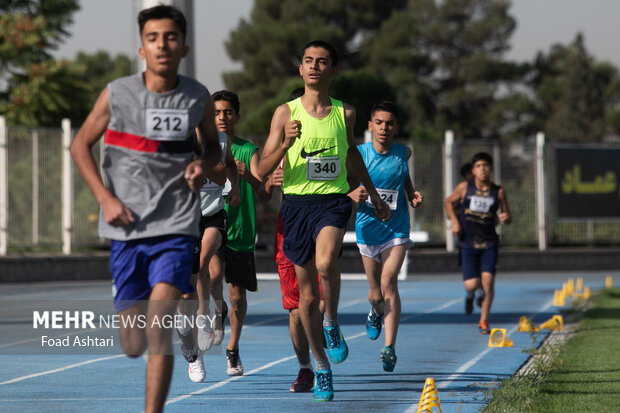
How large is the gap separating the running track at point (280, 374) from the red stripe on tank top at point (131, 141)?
2263 mm

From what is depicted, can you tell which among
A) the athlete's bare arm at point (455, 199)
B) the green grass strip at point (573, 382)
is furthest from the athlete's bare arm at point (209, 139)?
the athlete's bare arm at point (455, 199)

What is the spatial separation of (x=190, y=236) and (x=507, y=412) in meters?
2.50

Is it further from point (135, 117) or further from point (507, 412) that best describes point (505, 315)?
point (135, 117)

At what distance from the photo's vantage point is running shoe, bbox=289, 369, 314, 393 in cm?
820

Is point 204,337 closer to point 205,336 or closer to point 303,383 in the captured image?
point 205,336

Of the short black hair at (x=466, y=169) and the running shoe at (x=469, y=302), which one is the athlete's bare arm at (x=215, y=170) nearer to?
the running shoe at (x=469, y=302)

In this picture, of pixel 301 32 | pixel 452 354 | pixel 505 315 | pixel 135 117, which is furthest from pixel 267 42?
pixel 135 117

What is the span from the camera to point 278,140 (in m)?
7.91

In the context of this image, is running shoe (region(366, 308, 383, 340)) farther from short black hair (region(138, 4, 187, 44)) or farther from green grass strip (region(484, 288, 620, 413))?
short black hair (region(138, 4, 187, 44))

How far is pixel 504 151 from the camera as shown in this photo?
31.8 m

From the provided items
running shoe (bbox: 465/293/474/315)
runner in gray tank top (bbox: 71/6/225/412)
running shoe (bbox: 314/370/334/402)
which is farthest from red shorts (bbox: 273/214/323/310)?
running shoe (bbox: 465/293/474/315)

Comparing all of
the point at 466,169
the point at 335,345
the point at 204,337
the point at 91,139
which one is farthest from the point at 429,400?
the point at 466,169

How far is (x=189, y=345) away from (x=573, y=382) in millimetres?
3052

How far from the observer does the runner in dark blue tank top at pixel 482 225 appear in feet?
45.6
